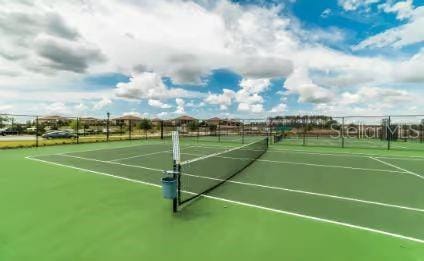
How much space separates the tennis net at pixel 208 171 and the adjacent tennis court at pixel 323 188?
0.13ft

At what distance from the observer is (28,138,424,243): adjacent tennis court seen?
5.23m

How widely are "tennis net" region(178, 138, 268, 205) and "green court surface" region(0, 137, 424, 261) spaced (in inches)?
16.7

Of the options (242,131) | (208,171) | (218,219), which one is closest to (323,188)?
(218,219)

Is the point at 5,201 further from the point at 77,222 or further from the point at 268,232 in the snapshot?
the point at 268,232

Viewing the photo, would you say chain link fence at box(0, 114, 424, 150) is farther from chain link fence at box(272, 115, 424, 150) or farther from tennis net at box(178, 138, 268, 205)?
tennis net at box(178, 138, 268, 205)

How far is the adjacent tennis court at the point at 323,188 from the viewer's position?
523 centimetres

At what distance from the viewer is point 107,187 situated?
7566 mm

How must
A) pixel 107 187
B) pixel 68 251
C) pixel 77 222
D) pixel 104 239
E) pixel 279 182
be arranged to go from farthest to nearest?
pixel 279 182, pixel 107 187, pixel 77 222, pixel 104 239, pixel 68 251

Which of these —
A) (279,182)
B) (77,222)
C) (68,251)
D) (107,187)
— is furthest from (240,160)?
(68,251)

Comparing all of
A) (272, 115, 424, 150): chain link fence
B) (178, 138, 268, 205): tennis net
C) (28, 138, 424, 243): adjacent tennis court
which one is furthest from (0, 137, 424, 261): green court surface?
(272, 115, 424, 150): chain link fence

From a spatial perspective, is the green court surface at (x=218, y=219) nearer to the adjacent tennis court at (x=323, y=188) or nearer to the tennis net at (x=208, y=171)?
the adjacent tennis court at (x=323, y=188)

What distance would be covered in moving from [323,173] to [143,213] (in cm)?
743

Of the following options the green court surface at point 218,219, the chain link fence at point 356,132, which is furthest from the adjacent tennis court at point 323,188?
the chain link fence at point 356,132

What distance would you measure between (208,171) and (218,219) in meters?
4.91
